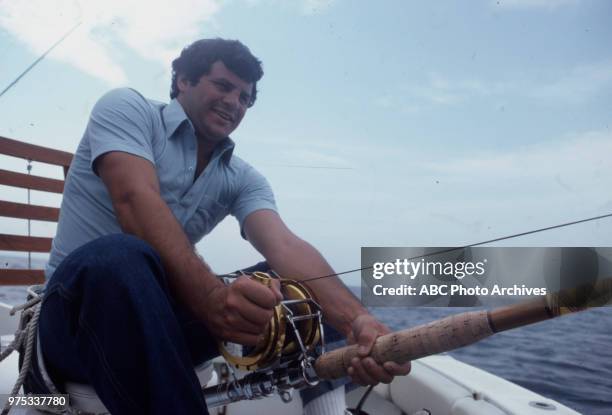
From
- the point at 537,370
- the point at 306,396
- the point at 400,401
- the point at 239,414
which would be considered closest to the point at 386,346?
the point at 306,396

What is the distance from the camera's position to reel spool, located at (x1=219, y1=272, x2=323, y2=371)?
2.97 ft

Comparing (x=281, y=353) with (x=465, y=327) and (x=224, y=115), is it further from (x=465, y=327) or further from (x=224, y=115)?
(x=224, y=115)

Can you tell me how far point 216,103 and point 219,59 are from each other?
13 centimetres

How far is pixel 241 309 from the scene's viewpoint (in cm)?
84

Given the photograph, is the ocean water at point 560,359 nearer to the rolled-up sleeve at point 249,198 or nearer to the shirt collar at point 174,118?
the rolled-up sleeve at point 249,198

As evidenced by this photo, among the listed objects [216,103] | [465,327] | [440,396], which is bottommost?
[440,396]

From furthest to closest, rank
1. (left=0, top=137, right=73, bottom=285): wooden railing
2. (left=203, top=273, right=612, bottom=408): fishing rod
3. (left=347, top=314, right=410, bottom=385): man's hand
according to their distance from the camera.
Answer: (left=0, top=137, right=73, bottom=285): wooden railing
(left=347, top=314, right=410, bottom=385): man's hand
(left=203, top=273, right=612, bottom=408): fishing rod

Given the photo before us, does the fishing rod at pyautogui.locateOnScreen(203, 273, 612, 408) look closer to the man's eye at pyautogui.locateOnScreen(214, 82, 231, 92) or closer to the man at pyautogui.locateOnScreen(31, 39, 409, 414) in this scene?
the man at pyautogui.locateOnScreen(31, 39, 409, 414)

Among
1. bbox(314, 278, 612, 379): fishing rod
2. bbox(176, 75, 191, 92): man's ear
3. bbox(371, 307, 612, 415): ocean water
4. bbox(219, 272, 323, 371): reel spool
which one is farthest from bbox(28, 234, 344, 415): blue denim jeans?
bbox(371, 307, 612, 415): ocean water

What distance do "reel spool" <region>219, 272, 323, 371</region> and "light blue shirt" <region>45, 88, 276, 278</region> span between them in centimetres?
40

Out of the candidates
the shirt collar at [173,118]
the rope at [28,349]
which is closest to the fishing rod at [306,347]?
the rope at [28,349]

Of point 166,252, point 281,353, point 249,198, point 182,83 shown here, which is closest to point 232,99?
point 182,83

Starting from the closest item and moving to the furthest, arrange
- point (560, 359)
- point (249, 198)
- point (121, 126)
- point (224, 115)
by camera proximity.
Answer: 1. point (121, 126)
2. point (224, 115)
3. point (249, 198)
4. point (560, 359)

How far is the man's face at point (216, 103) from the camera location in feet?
4.75
